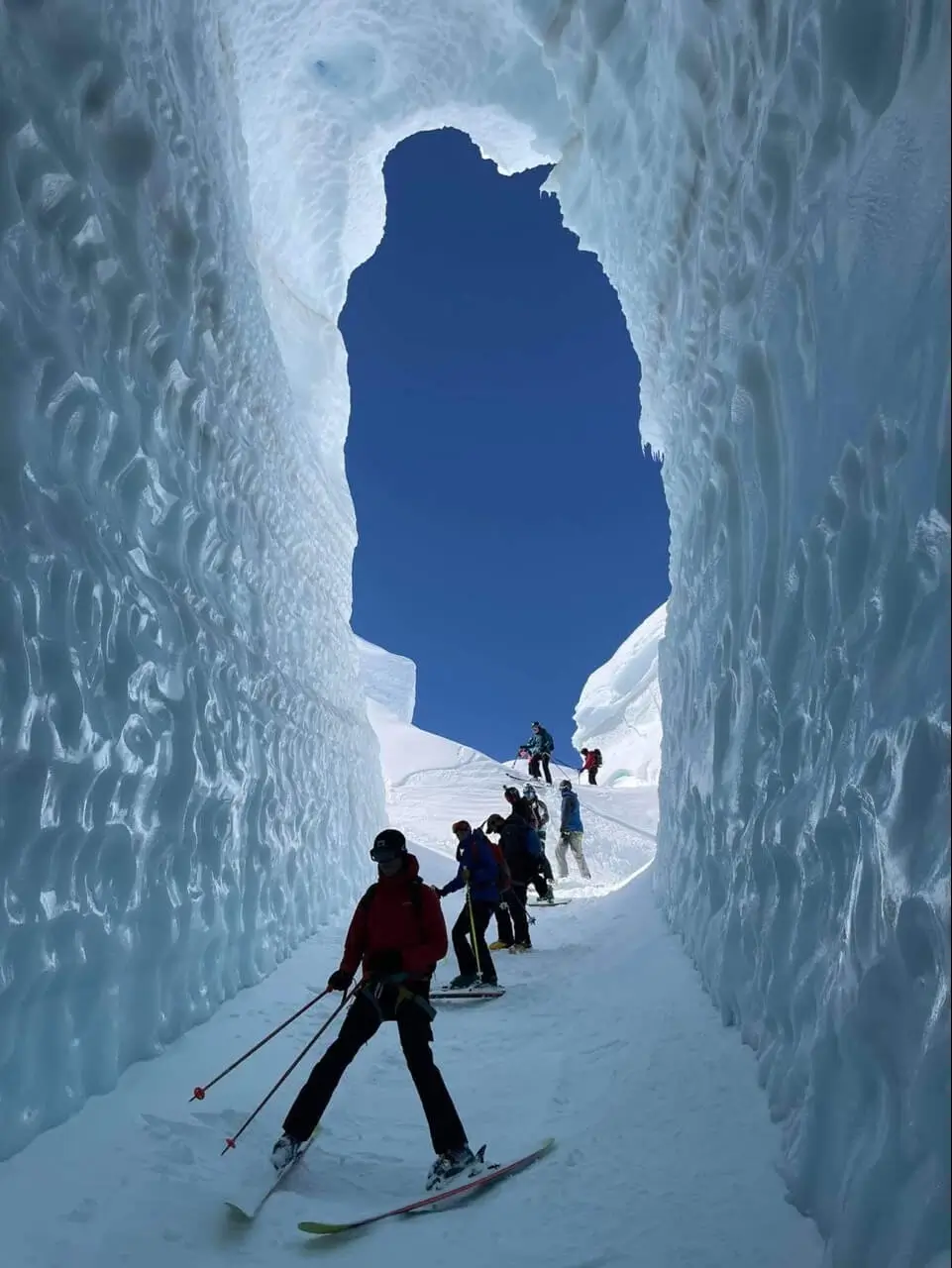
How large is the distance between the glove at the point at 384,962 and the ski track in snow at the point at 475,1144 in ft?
2.47

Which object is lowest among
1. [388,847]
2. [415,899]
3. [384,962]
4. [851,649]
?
[384,962]

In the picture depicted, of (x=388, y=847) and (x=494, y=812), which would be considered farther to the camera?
(x=494, y=812)

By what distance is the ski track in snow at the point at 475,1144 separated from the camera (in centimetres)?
298

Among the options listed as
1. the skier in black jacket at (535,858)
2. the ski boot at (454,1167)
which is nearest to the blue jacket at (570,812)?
the skier in black jacket at (535,858)

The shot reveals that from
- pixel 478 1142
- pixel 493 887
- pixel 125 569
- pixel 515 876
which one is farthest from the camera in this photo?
pixel 515 876

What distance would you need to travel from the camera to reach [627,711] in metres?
48.7

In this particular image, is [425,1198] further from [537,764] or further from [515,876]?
[537,764]

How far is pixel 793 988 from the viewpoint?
329 cm

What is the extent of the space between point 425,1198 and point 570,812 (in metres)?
11.7

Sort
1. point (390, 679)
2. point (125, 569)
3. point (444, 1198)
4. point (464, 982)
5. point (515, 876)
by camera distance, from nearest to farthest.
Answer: point (444, 1198) < point (125, 569) < point (464, 982) < point (515, 876) < point (390, 679)

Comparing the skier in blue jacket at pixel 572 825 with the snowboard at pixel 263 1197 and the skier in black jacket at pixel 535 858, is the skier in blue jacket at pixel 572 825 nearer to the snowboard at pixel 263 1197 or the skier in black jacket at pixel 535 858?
the skier in black jacket at pixel 535 858

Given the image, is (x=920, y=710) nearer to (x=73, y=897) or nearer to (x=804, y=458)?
(x=804, y=458)

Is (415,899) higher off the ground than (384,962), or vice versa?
(415,899)

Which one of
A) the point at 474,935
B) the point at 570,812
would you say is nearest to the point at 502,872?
the point at 474,935
